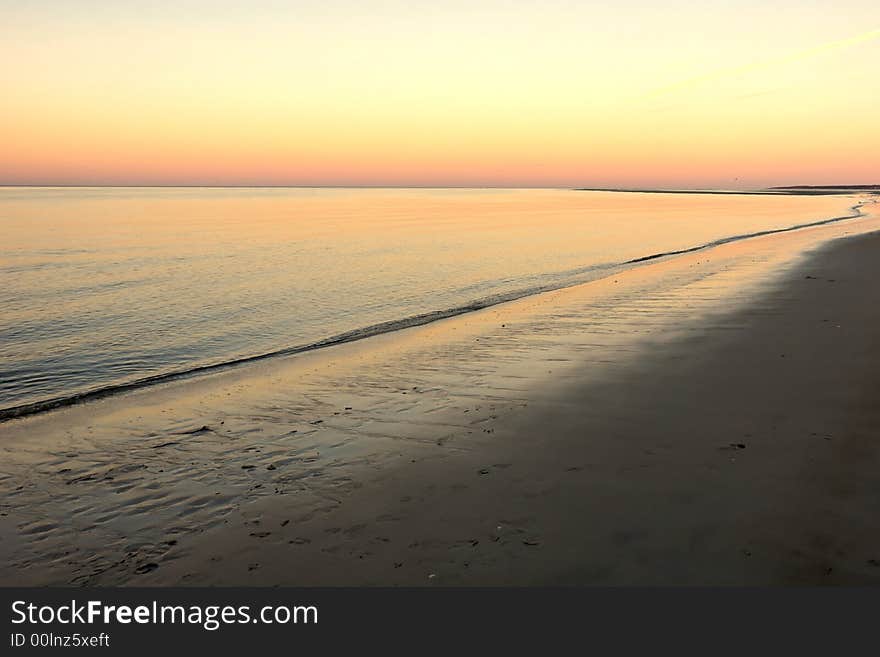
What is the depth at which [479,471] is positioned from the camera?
7828 millimetres

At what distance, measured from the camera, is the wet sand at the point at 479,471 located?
585cm

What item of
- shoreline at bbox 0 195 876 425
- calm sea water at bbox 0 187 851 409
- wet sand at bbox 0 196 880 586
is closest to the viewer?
wet sand at bbox 0 196 880 586

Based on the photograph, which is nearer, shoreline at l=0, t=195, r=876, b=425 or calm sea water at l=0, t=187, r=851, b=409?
shoreline at l=0, t=195, r=876, b=425

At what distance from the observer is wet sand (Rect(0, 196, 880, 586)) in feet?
19.2

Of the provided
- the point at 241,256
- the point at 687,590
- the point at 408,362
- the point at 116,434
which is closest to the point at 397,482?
the point at 687,590

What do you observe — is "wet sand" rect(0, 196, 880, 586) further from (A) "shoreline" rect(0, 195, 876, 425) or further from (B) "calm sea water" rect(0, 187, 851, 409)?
(B) "calm sea water" rect(0, 187, 851, 409)

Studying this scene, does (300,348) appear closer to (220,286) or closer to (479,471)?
(479,471)

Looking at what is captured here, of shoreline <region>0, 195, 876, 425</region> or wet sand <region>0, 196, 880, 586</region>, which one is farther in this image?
shoreline <region>0, 195, 876, 425</region>

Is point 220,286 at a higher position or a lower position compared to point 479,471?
higher

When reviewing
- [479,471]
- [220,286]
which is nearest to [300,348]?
[479,471]

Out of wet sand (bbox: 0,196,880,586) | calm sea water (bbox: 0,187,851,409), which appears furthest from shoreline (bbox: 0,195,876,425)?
wet sand (bbox: 0,196,880,586)

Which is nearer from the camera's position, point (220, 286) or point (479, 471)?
point (479, 471)

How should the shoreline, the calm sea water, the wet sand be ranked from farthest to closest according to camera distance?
the calm sea water → the shoreline → the wet sand

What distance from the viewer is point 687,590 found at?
535 centimetres
